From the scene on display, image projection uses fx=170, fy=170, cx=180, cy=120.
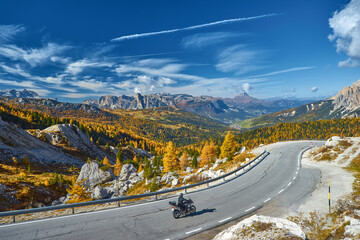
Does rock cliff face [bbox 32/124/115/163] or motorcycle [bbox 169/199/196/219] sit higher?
rock cliff face [bbox 32/124/115/163]

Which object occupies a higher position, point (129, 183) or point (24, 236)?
point (24, 236)

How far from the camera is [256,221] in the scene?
9.65 metres

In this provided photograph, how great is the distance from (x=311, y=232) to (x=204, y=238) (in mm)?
6853

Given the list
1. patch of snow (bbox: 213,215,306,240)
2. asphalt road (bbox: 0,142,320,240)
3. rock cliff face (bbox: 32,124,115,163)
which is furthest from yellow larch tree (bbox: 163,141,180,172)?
patch of snow (bbox: 213,215,306,240)

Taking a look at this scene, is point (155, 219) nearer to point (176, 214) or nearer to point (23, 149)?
point (176, 214)

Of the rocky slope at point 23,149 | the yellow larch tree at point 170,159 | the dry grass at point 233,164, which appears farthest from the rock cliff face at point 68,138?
the dry grass at point 233,164

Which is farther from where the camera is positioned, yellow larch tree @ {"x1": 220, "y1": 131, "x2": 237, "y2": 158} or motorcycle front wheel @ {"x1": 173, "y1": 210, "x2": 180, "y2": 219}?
yellow larch tree @ {"x1": 220, "y1": 131, "x2": 237, "y2": 158}

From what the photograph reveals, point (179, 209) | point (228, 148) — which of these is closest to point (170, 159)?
point (228, 148)

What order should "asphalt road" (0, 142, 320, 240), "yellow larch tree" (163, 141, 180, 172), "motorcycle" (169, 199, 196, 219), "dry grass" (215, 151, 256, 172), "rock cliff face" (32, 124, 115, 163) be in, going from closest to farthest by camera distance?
"asphalt road" (0, 142, 320, 240)
"motorcycle" (169, 199, 196, 219)
"dry grass" (215, 151, 256, 172)
"yellow larch tree" (163, 141, 180, 172)
"rock cliff face" (32, 124, 115, 163)

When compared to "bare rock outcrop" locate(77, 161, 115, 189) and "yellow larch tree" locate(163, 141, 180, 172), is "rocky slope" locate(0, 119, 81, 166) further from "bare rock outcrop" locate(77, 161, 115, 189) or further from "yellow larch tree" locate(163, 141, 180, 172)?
"yellow larch tree" locate(163, 141, 180, 172)

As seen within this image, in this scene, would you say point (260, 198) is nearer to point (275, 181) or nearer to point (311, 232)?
point (311, 232)

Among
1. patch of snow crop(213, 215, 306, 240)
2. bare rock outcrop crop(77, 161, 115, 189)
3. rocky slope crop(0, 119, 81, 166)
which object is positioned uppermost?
rocky slope crop(0, 119, 81, 166)

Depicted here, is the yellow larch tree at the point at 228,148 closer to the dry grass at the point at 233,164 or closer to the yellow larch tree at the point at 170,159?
the dry grass at the point at 233,164

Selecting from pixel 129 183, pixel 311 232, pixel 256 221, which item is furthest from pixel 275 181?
pixel 129 183
